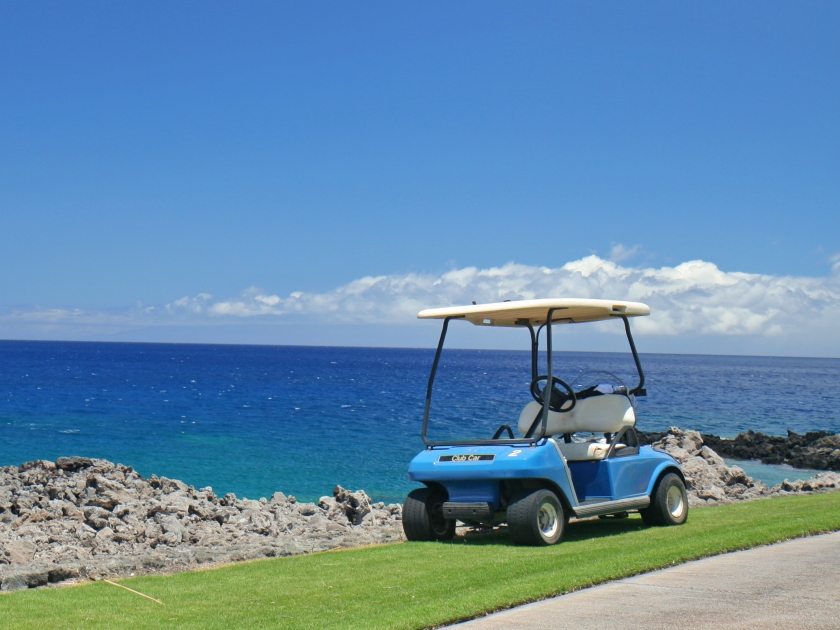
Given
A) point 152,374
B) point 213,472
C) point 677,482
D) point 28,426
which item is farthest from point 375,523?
point 152,374

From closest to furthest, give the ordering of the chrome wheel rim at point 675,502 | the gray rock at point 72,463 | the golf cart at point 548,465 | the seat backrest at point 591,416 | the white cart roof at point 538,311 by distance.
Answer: the golf cart at point 548,465, the white cart roof at point 538,311, the seat backrest at point 591,416, the chrome wheel rim at point 675,502, the gray rock at point 72,463

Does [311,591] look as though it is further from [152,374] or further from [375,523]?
[152,374]

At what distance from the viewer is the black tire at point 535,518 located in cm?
1010

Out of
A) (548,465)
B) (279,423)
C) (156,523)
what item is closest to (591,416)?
(548,465)

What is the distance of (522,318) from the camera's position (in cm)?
1209

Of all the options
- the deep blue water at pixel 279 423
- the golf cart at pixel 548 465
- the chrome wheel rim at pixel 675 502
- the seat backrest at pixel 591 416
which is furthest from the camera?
the deep blue water at pixel 279 423

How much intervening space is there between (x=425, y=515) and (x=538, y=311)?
113 inches

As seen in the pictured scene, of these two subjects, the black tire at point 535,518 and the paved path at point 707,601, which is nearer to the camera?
the paved path at point 707,601

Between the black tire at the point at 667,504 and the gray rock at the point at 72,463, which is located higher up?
the black tire at the point at 667,504

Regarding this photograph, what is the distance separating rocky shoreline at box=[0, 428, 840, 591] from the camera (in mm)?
11750

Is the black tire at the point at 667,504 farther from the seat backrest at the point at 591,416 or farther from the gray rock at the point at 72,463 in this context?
the gray rock at the point at 72,463

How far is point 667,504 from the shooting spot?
39.2ft

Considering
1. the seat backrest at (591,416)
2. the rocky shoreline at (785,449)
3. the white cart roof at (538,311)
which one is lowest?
the rocky shoreline at (785,449)

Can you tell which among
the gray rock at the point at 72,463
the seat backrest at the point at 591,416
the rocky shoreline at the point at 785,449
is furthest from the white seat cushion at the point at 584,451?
the rocky shoreline at the point at 785,449
